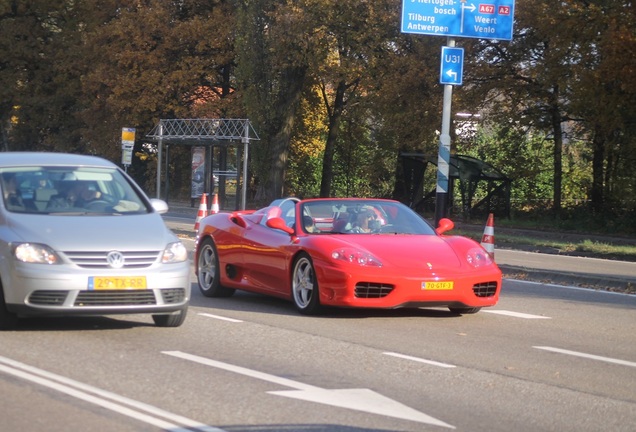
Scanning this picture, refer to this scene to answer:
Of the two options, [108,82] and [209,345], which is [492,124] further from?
[209,345]

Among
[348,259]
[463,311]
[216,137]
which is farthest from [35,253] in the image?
[216,137]

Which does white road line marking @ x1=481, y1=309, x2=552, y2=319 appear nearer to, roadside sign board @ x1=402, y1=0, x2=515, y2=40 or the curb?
the curb

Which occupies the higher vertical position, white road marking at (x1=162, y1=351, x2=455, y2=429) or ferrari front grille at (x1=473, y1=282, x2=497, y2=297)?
ferrari front grille at (x1=473, y1=282, x2=497, y2=297)

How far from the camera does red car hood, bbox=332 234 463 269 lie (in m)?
11.7

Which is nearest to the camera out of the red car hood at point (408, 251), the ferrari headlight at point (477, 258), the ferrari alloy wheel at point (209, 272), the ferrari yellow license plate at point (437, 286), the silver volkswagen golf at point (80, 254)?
the silver volkswagen golf at point (80, 254)

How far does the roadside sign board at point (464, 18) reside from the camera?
81.9 ft

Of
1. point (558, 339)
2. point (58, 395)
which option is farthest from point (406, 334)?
point (58, 395)

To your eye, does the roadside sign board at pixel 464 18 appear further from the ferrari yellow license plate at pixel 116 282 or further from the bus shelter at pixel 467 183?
the ferrari yellow license plate at pixel 116 282

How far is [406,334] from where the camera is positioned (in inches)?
428

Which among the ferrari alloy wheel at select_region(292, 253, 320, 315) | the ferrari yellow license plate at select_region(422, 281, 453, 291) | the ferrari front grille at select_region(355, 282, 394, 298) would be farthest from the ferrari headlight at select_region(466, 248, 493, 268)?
the ferrari alloy wheel at select_region(292, 253, 320, 315)

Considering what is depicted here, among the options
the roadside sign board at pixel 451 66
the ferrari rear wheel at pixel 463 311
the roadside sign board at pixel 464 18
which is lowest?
the ferrari rear wheel at pixel 463 311

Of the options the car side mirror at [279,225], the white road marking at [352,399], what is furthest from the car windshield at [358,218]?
the white road marking at [352,399]

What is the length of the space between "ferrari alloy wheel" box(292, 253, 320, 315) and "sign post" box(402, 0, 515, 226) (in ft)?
40.6

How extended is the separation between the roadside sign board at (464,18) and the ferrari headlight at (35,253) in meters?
16.6
